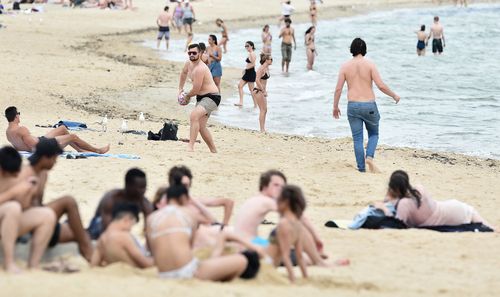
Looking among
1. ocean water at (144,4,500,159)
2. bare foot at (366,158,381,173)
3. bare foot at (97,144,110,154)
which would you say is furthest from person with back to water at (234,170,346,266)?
ocean water at (144,4,500,159)

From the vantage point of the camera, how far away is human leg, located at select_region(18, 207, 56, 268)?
7.62 meters

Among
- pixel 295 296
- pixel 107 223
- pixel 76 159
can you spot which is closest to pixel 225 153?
pixel 76 159

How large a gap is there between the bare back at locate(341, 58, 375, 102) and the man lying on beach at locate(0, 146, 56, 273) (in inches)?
224

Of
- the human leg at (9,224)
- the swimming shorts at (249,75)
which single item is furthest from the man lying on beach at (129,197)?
the swimming shorts at (249,75)

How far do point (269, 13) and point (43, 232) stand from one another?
4334cm

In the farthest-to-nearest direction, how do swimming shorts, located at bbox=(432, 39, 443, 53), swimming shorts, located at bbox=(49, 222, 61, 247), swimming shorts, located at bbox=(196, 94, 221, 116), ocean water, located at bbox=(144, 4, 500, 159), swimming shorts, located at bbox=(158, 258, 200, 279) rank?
1. swimming shorts, located at bbox=(432, 39, 443, 53)
2. ocean water, located at bbox=(144, 4, 500, 159)
3. swimming shorts, located at bbox=(196, 94, 221, 116)
4. swimming shorts, located at bbox=(49, 222, 61, 247)
5. swimming shorts, located at bbox=(158, 258, 200, 279)

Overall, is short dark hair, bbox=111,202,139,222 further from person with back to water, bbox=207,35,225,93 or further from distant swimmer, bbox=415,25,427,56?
distant swimmer, bbox=415,25,427,56

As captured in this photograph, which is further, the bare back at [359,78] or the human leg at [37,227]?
the bare back at [359,78]

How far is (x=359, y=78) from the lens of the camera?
1279 cm

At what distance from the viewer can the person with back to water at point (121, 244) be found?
7.76m

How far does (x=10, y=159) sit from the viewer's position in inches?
311

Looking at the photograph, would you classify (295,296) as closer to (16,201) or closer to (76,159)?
(16,201)

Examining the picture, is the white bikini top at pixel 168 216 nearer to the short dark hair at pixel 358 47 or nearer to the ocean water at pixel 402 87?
the short dark hair at pixel 358 47

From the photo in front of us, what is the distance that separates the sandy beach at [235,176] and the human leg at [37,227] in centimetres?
25
